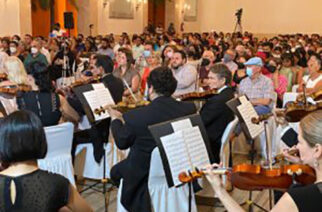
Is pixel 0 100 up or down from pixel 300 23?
down

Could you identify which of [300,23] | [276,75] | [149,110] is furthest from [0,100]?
[300,23]

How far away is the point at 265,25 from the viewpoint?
75.8ft

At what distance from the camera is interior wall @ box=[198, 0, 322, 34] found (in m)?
22.2

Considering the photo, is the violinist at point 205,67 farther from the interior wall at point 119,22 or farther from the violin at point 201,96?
the interior wall at point 119,22

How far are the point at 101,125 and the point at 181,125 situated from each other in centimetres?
169

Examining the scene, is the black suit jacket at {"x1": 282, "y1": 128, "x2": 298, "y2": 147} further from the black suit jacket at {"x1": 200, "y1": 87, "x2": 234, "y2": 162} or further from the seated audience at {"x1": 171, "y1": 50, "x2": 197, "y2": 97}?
the seated audience at {"x1": 171, "y1": 50, "x2": 197, "y2": 97}

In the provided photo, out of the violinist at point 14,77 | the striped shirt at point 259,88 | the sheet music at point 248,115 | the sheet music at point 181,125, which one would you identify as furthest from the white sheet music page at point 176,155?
the striped shirt at point 259,88

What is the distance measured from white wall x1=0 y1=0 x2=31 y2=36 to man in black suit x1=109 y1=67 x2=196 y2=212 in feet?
34.6

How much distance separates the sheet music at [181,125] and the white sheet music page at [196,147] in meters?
0.03

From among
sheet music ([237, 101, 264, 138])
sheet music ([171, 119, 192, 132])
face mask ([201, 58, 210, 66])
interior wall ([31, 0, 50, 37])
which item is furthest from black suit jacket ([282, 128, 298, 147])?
interior wall ([31, 0, 50, 37])

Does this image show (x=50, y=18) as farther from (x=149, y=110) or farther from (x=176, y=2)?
(x=149, y=110)

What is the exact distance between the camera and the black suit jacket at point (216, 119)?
151 inches

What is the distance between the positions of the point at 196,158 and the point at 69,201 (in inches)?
45.3

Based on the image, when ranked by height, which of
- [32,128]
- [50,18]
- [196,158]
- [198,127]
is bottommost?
[196,158]
